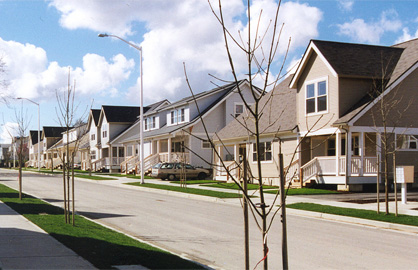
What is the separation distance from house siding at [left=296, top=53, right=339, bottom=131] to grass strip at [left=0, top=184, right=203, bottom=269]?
15.6 m

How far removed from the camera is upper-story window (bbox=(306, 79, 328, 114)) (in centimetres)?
2746

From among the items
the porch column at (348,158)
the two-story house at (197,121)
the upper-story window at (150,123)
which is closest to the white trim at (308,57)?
the porch column at (348,158)

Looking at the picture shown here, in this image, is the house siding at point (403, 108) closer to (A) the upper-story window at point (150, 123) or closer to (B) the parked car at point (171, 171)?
(B) the parked car at point (171, 171)

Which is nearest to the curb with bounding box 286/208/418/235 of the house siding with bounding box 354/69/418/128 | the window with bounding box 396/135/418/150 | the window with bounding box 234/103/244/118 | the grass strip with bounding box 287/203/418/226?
the grass strip with bounding box 287/203/418/226

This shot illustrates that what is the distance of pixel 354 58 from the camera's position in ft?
91.5

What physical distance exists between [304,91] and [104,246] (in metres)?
21.3

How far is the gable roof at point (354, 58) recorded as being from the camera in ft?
87.4

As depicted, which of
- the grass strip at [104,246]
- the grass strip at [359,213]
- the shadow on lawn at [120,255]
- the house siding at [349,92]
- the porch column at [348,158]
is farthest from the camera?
the house siding at [349,92]

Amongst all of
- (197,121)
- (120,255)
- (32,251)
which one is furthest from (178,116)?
(120,255)

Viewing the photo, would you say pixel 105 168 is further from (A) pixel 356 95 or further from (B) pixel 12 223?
(B) pixel 12 223

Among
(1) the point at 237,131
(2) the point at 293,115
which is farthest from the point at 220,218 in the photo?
(1) the point at 237,131

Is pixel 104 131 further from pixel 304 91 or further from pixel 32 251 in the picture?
pixel 32 251

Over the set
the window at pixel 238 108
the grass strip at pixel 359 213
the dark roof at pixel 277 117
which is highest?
the window at pixel 238 108

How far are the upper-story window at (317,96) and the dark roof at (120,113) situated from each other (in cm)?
3811
